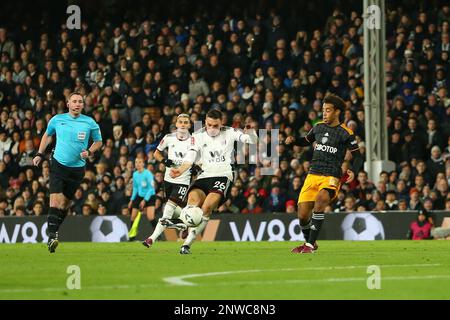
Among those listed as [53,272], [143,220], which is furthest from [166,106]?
[53,272]

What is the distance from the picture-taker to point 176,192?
18.4 metres

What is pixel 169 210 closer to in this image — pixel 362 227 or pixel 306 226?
pixel 306 226

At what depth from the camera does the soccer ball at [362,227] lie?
2189 cm

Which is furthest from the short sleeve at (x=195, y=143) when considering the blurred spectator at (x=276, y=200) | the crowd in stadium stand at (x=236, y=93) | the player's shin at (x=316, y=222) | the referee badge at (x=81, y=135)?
the blurred spectator at (x=276, y=200)

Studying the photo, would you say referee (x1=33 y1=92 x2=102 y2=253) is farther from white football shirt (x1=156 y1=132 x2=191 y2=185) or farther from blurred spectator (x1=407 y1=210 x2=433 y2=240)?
blurred spectator (x1=407 y1=210 x2=433 y2=240)

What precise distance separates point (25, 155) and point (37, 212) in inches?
106

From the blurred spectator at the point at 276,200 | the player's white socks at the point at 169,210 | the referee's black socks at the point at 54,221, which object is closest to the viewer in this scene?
the referee's black socks at the point at 54,221

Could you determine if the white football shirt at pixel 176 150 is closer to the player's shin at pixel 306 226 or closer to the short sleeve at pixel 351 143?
the player's shin at pixel 306 226

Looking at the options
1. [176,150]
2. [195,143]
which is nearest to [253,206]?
[176,150]

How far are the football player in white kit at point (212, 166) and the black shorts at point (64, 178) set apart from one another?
161 centimetres

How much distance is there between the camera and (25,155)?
27859 mm

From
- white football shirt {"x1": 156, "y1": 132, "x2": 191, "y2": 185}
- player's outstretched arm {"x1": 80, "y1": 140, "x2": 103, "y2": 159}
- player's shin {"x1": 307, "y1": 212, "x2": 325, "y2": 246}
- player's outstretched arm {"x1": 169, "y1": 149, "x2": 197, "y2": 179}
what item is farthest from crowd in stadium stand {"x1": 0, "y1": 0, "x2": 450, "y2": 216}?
player's outstretched arm {"x1": 169, "y1": 149, "x2": 197, "y2": 179}

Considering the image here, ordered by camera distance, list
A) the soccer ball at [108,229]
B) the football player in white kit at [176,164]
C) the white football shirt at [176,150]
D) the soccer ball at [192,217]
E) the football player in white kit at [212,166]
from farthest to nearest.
Result: 1. the soccer ball at [108,229]
2. the white football shirt at [176,150]
3. the football player in white kit at [176,164]
4. the football player in white kit at [212,166]
5. the soccer ball at [192,217]
